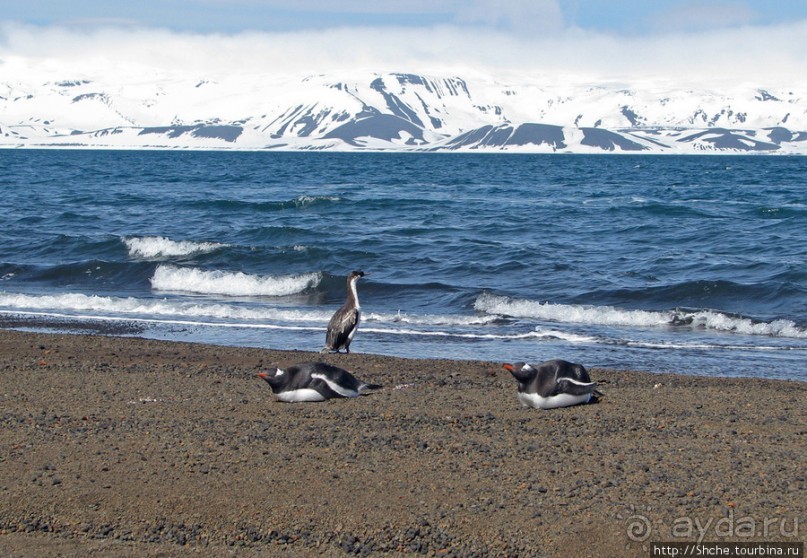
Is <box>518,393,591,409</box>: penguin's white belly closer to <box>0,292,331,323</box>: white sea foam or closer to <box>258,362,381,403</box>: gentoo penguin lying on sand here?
<box>258,362,381,403</box>: gentoo penguin lying on sand

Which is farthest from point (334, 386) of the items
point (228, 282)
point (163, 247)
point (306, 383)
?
point (163, 247)

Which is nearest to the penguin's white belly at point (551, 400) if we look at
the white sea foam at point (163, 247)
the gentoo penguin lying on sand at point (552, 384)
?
the gentoo penguin lying on sand at point (552, 384)

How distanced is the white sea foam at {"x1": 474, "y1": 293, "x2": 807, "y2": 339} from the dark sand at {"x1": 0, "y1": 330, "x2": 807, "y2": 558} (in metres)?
6.30

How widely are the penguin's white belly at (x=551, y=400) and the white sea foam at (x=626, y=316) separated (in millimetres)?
8018

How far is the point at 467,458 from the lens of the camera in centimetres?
708

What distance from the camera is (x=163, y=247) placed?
2564 centimetres

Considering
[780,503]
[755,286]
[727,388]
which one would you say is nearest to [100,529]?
[780,503]

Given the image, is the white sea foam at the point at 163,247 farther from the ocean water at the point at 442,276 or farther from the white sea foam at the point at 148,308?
the white sea foam at the point at 148,308

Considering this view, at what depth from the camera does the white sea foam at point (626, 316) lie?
15922mm

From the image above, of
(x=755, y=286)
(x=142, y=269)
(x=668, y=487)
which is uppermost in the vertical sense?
(x=668, y=487)

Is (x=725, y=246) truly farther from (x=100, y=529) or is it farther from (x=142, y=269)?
(x=100, y=529)

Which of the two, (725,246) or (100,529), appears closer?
(100,529)

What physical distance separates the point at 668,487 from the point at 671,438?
1.34 m

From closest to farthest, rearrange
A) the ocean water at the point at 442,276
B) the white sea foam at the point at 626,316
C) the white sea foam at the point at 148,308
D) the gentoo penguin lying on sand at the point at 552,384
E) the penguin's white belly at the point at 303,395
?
the gentoo penguin lying on sand at the point at 552,384
the penguin's white belly at the point at 303,395
the ocean water at the point at 442,276
the white sea foam at the point at 626,316
the white sea foam at the point at 148,308
